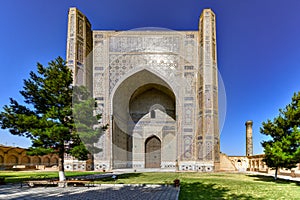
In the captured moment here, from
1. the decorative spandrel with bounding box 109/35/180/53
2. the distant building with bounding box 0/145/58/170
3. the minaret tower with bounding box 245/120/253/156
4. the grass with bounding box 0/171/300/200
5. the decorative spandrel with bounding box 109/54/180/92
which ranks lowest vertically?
the distant building with bounding box 0/145/58/170

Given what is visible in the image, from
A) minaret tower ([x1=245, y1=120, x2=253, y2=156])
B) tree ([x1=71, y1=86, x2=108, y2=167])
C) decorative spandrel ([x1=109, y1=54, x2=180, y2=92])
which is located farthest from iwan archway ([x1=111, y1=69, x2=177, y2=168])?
tree ([x1=71, y1=86, x2=108, y2=167])

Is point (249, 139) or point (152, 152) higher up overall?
point (249, 139)

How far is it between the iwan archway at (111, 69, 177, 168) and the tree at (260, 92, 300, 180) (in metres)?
9.68

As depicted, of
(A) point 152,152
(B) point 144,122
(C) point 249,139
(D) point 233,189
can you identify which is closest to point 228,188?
(D) point 233,189

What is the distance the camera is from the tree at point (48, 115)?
9336mm

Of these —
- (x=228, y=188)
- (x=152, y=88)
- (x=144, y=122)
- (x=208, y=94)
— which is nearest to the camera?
(x=228, y=188)

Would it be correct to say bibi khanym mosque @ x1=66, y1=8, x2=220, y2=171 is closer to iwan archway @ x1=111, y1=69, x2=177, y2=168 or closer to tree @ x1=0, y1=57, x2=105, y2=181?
iwan archway @ x1=111, y1=69, x2=177, y2=168

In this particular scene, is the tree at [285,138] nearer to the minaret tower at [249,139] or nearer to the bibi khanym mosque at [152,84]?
the bibi khanym mosque at [152,84]

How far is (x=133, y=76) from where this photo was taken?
2052 centimetres

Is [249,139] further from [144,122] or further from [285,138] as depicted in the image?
[285,138]

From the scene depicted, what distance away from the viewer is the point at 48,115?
9516 mm

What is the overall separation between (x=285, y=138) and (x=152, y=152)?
12913mm

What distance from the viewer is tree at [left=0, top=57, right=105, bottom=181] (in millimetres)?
9336

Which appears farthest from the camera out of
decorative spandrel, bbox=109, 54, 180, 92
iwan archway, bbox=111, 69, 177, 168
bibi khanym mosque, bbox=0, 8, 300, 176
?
iwan archway, bbox=111, 69, 177, 168
